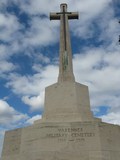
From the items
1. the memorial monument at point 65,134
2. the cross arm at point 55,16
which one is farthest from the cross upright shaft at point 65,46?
the memorial monument at point 65,134

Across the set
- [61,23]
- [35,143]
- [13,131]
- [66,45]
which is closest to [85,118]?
[35,143]

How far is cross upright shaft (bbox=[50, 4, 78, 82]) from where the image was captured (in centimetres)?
1597

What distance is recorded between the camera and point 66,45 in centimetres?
1692

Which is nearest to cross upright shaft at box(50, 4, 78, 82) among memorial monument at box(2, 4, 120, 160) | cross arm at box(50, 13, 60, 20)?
cross arm at box(50, 13, 60, 20)

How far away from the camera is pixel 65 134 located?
12844 millimetres

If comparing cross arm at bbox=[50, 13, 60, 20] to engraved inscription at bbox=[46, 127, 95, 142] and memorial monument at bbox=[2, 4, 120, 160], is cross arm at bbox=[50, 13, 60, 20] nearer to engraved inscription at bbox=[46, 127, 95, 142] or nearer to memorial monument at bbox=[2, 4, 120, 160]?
memorial monument at bbox=[2, 4, 120, 160]

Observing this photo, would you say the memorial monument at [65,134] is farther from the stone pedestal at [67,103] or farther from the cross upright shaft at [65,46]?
the cross upright shaft at [65,46]

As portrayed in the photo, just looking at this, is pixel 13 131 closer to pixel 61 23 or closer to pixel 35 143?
pixel 35 143

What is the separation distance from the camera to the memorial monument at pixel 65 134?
1249 centimetres

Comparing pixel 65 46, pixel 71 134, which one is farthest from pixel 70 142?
pixel 65 46

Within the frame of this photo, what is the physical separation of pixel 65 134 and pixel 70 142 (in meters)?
0.47

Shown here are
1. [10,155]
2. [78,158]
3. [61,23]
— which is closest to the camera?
[78,158]

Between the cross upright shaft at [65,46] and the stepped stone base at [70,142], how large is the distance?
12.5 ft

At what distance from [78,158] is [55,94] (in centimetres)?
433
